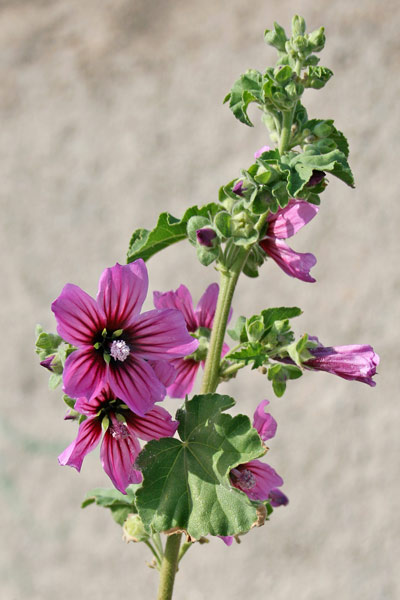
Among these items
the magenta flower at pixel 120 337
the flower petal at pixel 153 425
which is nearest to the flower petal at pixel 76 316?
the magenta flower at pixel 120 337

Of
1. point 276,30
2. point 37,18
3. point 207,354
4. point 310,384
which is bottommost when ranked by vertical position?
point 207,354

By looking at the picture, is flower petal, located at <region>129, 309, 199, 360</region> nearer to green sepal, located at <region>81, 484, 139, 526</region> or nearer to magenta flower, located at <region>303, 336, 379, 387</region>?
magenta flower, located at <region>303, 336, 379, 387</region>

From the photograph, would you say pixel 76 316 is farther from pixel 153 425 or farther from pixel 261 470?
pixel 261 470

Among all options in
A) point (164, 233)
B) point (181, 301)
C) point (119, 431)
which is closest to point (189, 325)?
point (181, 301)

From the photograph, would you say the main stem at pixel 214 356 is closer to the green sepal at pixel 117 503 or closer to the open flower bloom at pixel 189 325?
the open flower bloom at pixel 189 325

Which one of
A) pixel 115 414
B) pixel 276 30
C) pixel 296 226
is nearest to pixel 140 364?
pixel 115 414

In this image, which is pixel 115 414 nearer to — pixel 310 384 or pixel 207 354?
pixel 207 354
